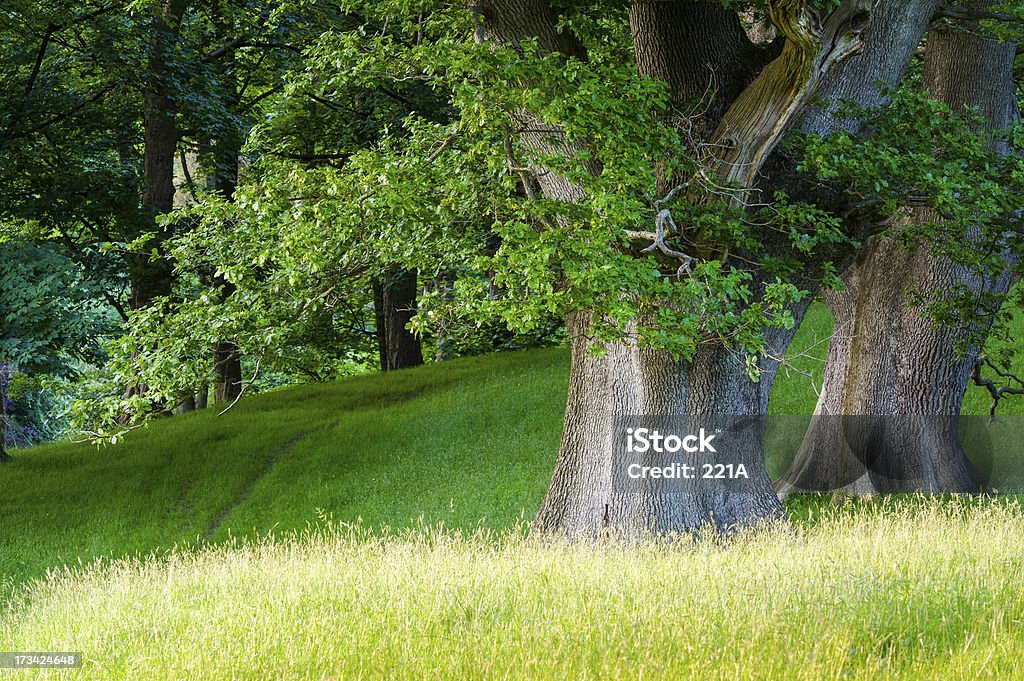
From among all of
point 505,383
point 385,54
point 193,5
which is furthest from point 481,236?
point 193,5

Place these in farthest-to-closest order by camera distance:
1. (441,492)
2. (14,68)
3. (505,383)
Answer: (505,383) < (14,68) < (441,492)

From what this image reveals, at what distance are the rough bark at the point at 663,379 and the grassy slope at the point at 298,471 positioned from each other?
4.41 ft

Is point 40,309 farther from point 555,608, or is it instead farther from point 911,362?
point 911,362

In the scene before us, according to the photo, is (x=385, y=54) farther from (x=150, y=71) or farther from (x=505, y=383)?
(x=505, y=383)

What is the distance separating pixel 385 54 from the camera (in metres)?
10.1

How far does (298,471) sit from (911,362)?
9556 millimetres

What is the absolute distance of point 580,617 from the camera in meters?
5.88

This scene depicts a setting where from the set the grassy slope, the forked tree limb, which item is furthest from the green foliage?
the forked tree limb

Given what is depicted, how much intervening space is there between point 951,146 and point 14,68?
50.3 ft

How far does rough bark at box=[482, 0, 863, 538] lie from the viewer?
9.88 m

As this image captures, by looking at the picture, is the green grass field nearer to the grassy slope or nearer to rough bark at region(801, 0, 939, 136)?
the grassy slope

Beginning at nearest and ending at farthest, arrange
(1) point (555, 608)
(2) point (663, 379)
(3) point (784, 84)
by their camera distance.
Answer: (1) point (555, 608) → (3) point (784, 84) → (2) point (663, 379)

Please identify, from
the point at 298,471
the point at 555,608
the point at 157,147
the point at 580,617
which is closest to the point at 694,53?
the point at 555,608

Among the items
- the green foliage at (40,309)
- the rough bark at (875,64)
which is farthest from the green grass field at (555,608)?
the rough bark at (875,64)
